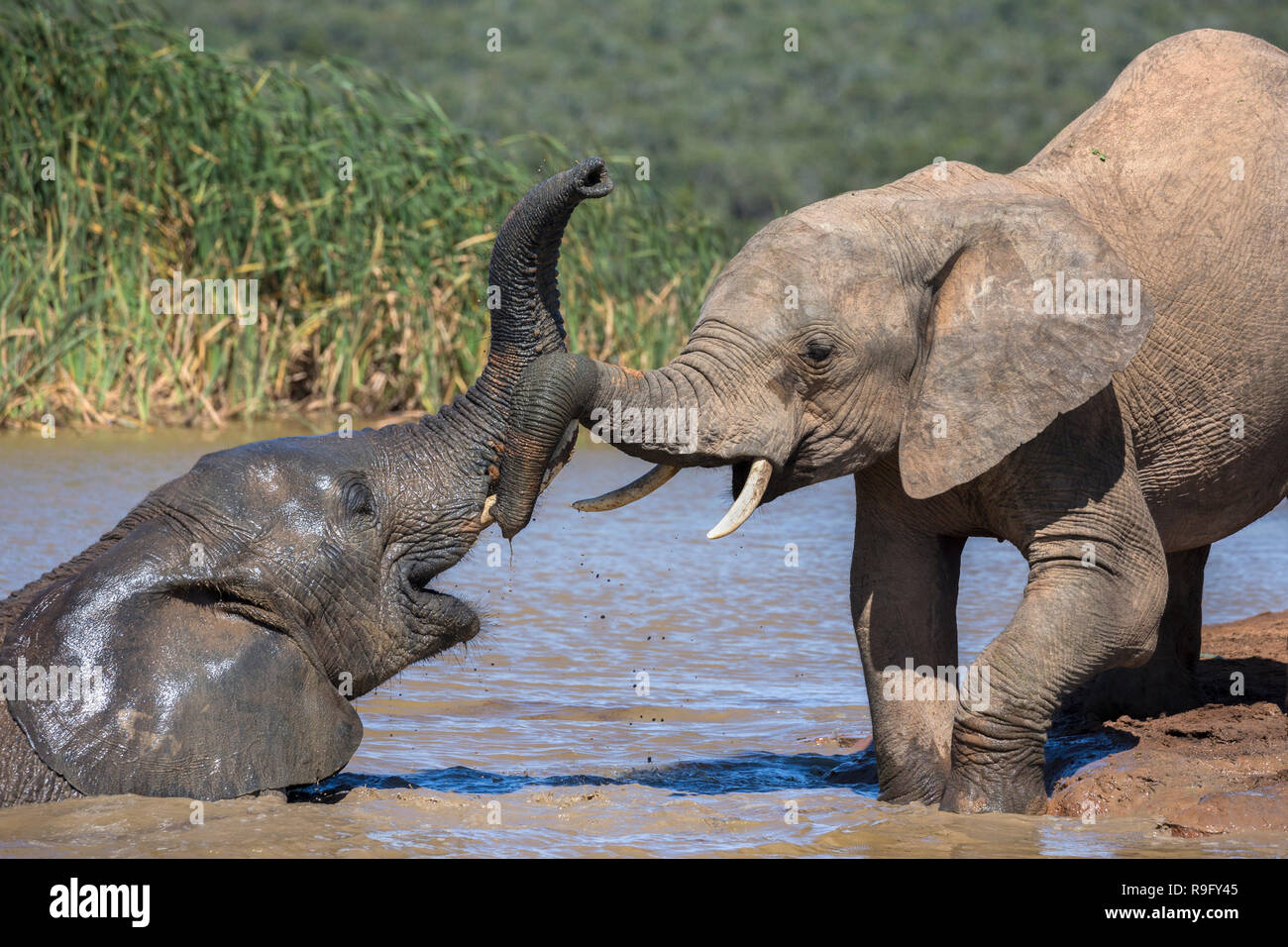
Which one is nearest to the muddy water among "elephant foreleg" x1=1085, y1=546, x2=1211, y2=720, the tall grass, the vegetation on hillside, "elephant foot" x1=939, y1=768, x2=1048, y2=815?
"elephant foot" x1=939, y1=768, x2=1048, y2=815

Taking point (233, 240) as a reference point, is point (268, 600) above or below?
below

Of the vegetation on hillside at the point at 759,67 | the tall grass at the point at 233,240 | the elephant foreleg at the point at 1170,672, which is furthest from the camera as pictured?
the vegetation on hillside at the point at 759,67

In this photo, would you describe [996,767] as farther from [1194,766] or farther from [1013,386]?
[1013,386]

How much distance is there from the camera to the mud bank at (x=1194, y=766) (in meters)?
5.03

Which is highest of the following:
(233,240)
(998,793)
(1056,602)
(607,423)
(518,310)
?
(233,240)

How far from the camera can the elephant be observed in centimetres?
464

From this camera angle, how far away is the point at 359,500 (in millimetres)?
4906

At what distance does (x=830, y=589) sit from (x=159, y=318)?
19.2ft

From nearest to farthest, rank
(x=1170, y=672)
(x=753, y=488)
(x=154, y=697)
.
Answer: (x=154, y=697), (x=753, y=488), (x=1170, y=672)

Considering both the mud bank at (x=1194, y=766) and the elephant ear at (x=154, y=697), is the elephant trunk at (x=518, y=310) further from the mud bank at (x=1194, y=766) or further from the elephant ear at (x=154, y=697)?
the mud bank at (x=1194, y=766)

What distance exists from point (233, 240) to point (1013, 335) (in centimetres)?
882

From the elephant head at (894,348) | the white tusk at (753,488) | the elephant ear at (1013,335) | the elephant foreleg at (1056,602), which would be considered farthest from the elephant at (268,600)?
the elephant foreleg at (1056,602)

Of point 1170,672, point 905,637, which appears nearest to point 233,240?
point 1170,672

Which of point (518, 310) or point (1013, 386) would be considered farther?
point (1013, 386)
